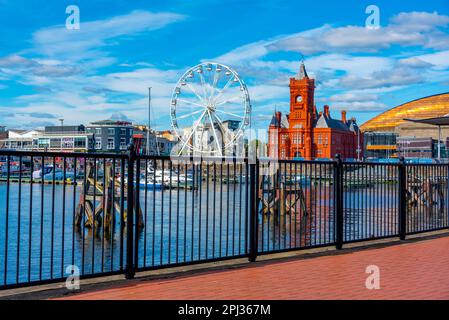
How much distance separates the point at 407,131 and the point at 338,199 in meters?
118

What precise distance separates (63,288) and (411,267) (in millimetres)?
4428

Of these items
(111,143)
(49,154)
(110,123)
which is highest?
(110,123)

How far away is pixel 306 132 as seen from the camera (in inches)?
4705

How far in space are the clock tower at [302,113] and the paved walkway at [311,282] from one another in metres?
111

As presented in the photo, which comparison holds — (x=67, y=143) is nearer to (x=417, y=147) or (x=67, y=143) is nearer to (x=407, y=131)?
(x=417, y=147)

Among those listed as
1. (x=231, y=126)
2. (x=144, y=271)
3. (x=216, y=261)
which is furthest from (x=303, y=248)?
(x=231, y=126)

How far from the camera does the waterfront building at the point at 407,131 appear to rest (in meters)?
103

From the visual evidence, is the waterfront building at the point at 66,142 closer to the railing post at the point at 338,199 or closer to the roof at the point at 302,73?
the roof at the point at 302,73

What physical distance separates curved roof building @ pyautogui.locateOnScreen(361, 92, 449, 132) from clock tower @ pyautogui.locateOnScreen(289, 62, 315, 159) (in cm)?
2996

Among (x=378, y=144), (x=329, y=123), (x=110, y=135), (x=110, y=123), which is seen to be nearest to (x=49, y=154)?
(x=329, y=123)

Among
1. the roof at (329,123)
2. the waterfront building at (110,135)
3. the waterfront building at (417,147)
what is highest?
the roof at (329,123)

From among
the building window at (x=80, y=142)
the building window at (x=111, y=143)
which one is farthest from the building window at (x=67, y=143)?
the building window at (x=111, y=143)

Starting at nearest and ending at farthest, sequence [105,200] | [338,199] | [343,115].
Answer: [338,199] → [105,200] → [343,115]
